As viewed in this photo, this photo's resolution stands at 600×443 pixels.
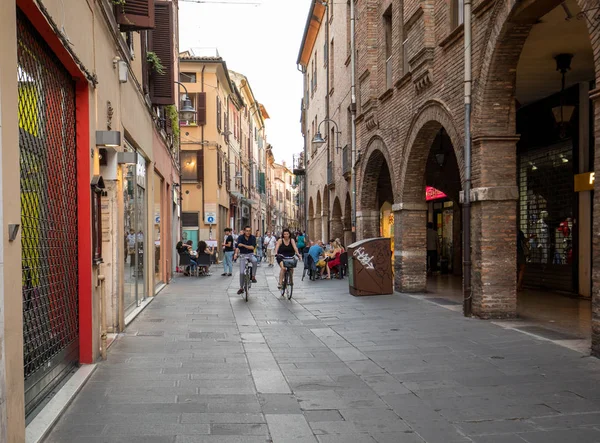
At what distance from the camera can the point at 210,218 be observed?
1308 inches

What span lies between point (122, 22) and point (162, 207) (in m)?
9.11

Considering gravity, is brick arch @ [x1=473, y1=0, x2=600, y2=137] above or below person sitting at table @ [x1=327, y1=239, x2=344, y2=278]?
above

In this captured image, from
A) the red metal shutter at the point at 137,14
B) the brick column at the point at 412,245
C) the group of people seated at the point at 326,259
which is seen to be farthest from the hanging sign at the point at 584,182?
the red metal shutter at the point at 137,14

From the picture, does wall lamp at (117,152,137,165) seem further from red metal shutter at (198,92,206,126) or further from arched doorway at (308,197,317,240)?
arched doorway at (308,197,317,240)

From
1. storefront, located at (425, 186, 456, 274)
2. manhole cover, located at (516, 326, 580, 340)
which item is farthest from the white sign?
manhole cover, located at (516, 326, 580, 340)

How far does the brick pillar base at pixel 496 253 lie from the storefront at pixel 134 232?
18.5 ft

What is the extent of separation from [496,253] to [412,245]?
4711mm

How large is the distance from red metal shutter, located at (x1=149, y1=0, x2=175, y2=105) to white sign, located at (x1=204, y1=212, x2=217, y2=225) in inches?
690

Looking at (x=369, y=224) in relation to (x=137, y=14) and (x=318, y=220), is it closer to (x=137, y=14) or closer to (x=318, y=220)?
(x=137, y=14)

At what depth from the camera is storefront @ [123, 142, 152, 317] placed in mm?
11109

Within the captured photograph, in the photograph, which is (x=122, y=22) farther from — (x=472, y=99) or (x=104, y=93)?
(x=472, y=99)

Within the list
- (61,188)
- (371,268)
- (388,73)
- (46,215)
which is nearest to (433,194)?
(388,73)

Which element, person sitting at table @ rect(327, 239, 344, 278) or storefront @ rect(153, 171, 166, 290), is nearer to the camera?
storefront @ rect(153, 171, 166, 290)

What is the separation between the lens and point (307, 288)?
17734 millimetres
